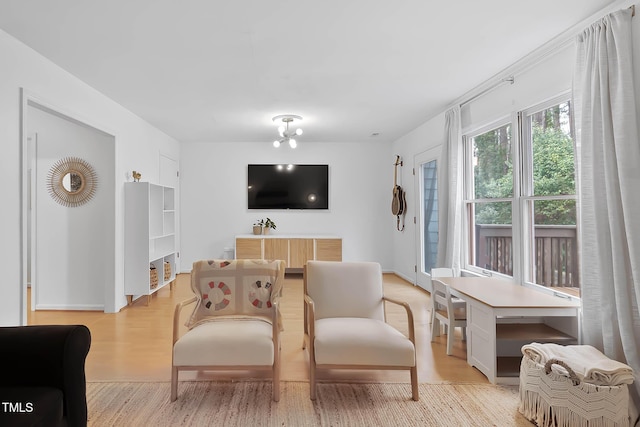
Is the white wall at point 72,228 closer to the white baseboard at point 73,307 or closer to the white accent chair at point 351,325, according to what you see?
the white baseboard at point 73,307

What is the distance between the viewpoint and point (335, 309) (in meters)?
2.85

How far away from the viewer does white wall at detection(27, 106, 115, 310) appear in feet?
14.3

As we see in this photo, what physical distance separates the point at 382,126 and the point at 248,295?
389 cm

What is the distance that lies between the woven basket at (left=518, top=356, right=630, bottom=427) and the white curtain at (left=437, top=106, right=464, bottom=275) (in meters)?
2.11

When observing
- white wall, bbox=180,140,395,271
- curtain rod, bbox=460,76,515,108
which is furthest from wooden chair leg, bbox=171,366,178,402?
white wall, bbox=180,140,395,271

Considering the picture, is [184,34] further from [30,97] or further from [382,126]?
[382,126]

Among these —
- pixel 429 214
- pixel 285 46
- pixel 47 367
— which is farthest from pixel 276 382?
pixel 429 214

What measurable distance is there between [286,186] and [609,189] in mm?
5278

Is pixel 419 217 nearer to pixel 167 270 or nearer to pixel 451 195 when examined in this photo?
pixel 451 195

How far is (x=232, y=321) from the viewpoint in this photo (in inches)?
104

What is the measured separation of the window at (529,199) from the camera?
299cm

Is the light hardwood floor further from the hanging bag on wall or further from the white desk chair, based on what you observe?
the hanging bag on wall

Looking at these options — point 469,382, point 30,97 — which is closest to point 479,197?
point 469,382

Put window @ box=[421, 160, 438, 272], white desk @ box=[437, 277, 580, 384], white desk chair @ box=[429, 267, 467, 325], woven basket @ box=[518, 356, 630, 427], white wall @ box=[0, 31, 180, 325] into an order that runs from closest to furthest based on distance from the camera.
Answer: woven basket @ box=[518, 356, 630, 427] → white desk @ box=[437, 277, 580, 384] → white wall @ box=[0, 31, 180, 325] → white desk chair @ box=[429, 267, 467, 325] → window @ box=[421, 160, 438, 272]
